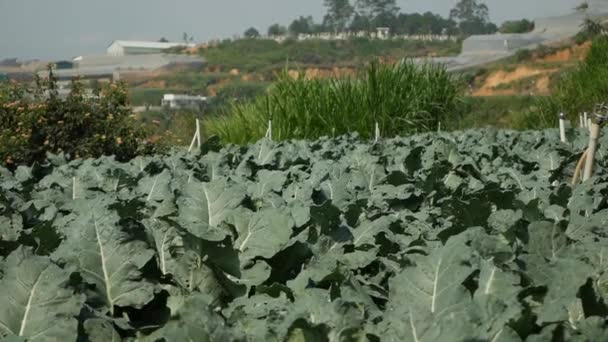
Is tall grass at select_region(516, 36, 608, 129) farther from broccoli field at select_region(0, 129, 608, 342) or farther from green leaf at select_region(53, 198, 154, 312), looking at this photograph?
green leaf at select_region(53, 198, 154, 312)

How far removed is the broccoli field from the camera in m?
1.59

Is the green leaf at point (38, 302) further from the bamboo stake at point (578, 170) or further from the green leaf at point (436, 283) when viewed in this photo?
the bamboo stake at point (578, 170)

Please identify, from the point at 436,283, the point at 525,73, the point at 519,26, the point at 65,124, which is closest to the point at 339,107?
the point at 65,124

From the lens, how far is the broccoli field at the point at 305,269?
62.4 inches

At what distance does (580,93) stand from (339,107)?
23.9 feet

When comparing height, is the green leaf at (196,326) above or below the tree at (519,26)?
above

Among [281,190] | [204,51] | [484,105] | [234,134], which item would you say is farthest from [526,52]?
[281,190]

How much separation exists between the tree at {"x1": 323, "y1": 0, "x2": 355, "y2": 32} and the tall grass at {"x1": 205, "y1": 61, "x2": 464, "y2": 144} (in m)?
134

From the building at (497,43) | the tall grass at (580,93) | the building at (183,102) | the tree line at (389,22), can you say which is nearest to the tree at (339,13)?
the tree line at (389,22)

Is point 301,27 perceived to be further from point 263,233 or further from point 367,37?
point 263,233

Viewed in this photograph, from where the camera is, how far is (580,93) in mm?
19797

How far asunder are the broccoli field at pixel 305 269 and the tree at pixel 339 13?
14721cm

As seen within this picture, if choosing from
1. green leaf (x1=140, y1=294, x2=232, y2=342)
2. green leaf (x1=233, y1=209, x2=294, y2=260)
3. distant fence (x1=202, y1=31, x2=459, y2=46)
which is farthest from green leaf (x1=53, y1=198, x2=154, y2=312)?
distant fence (x1=202, y1=31, x2=459, y2=46)

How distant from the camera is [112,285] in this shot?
1977 millimetres
